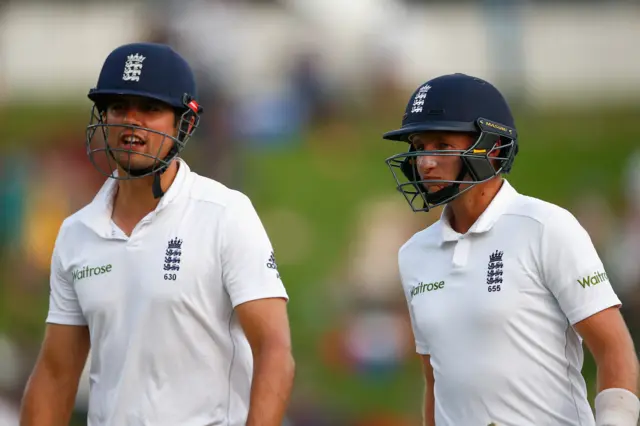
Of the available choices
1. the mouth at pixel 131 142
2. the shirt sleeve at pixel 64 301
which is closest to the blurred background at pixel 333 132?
the shirt sleeve at pixel 64 301

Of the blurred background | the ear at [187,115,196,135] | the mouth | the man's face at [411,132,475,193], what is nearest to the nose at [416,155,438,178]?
the man's face at [411,132,475,193]

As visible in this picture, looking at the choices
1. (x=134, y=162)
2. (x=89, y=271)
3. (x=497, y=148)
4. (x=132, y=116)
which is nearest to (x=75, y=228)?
(x=89, y=271)

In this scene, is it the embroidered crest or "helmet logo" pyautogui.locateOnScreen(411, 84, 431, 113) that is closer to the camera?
the embroidered crest

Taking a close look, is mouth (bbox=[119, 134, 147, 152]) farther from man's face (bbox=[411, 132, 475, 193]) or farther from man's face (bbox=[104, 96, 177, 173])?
man's face (bbox=[411, 132, 475, 193])

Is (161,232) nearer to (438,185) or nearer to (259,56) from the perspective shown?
(438,185)

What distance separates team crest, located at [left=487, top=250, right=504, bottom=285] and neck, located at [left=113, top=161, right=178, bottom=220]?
1190 mm

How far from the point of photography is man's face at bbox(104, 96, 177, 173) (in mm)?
4648

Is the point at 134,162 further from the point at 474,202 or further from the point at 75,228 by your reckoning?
the point at 474,202

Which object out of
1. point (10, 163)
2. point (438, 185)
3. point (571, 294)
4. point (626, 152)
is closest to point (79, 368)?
point (438, 185)

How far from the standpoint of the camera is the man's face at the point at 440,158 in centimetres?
454

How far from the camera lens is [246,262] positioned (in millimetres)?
4516

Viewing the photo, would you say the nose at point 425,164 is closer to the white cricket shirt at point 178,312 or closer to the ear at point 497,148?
the ear at point 497,148

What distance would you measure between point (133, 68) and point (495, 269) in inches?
57.0

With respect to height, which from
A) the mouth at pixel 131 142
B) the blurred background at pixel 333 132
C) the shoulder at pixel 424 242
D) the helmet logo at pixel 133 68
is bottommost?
the blurred background at pixel 333 132
